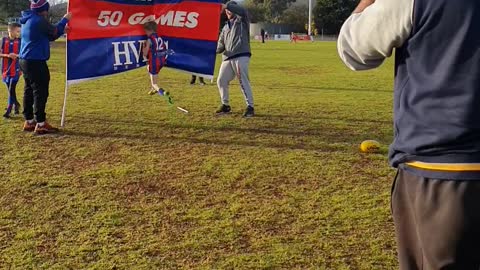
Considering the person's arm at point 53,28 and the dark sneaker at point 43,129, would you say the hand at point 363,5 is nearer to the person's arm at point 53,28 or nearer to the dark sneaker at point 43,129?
the person's arm at point 53,28

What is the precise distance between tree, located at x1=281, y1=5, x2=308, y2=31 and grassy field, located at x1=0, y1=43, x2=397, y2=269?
7382 cm

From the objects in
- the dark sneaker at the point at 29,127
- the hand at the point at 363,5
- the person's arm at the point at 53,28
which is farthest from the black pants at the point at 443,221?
the dark sneaker at the point at 29,127

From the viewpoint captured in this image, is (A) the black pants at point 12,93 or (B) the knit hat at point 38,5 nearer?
(B) the knit hat at point 38,5

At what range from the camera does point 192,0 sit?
8.74m

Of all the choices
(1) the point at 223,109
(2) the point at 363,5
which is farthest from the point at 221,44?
(2) the point at 363,5

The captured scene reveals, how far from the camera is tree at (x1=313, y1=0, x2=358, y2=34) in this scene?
220 feet

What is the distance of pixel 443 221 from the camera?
70.1 inches

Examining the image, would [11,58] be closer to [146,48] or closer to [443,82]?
[146,48]

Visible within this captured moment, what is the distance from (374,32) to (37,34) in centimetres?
692

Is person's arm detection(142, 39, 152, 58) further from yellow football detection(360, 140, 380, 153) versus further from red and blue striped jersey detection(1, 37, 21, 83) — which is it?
yellow football detection(360, 140, 380, 153)

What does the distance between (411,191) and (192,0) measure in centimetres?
737

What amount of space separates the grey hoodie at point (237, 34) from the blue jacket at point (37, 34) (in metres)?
2.78

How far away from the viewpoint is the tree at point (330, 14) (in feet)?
220

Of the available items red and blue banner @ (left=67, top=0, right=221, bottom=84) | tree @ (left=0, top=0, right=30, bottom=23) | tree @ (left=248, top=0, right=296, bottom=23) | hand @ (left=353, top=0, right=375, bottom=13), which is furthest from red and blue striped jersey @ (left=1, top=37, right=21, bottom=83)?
tree @ (left=248, top=0, right=296, bottom=23)
